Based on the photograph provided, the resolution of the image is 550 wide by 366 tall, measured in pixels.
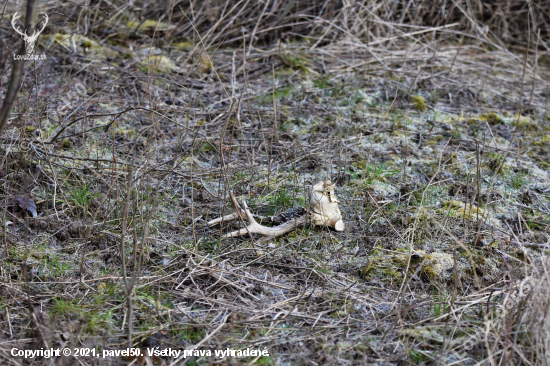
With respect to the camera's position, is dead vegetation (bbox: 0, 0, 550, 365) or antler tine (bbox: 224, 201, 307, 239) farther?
antler tine (bbox: 224, 201, 307, 239)

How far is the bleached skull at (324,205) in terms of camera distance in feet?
8.68

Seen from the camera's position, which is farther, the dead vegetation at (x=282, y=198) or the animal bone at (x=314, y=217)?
the animal bone at (x=314, y=217)

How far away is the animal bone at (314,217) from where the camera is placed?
8.61ft

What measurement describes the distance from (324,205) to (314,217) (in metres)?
0.08

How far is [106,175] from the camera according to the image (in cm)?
300

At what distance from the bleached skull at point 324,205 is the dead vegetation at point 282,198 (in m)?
0.08

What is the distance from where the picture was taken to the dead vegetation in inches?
79.4

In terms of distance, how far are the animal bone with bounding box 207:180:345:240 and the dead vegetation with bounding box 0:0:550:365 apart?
6 centimetres

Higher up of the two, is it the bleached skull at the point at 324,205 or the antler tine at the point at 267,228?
the bleached skull at the point at 324,205

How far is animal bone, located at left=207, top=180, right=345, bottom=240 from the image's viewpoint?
262 centimetres

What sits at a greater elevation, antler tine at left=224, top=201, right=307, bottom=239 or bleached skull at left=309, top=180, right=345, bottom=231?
bleached skull at left=309, top=180, right=345, bottom=231

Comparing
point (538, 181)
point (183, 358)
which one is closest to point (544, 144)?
point (538, 181)

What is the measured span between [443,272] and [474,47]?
3.58 metres

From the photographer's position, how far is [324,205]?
2.67 m
